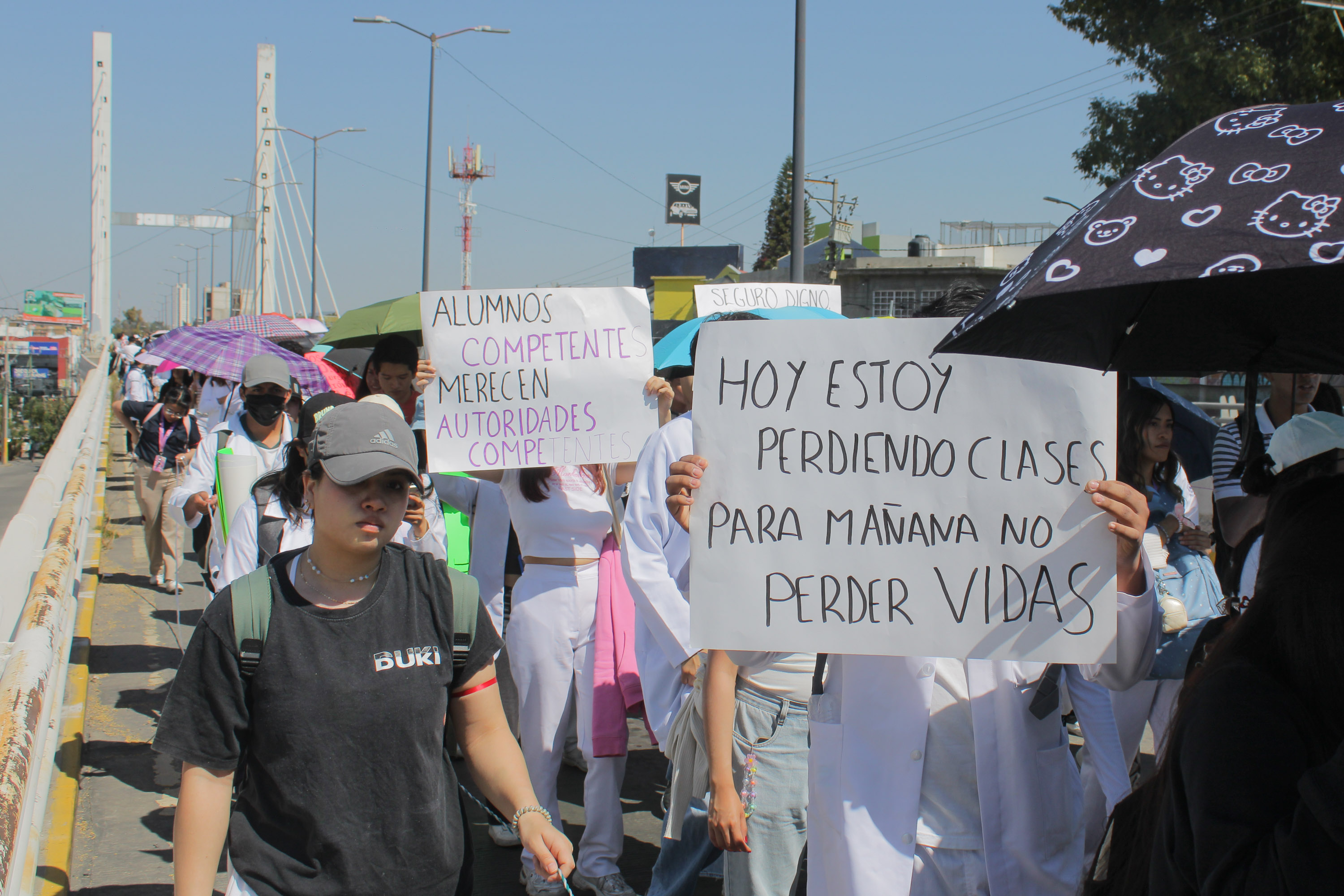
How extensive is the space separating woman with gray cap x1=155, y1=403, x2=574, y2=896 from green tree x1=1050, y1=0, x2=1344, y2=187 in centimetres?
1704

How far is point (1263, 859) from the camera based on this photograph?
1284mm

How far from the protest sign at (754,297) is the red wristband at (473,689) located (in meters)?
4.81

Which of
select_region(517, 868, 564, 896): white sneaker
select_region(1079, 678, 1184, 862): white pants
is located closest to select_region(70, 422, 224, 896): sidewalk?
select_region(517, 868, 564, 896): white sneaker

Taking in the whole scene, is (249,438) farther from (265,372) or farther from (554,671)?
(554,671)

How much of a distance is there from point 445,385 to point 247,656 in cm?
225

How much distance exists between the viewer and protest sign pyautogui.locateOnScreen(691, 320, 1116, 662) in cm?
203

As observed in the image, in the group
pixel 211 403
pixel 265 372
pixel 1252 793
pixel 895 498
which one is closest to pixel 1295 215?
pixel 1252 793

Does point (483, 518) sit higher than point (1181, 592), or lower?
higher

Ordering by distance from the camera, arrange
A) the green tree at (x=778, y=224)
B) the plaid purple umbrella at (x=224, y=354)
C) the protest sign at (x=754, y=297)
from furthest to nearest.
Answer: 1. the green tree at (x=778, y=224)
2. the plaid purple umbrella at (x=224, y=354)
3. the protest sign at (x=754, y=297)

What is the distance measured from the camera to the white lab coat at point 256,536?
3.86 meters

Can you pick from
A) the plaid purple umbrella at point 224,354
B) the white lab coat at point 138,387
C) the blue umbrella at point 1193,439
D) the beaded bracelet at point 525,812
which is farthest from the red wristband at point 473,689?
the white lab coat at point 138,387

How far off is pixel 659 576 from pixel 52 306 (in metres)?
116

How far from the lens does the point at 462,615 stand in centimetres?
231

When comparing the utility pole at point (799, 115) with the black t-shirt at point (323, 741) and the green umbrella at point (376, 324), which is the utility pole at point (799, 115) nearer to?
the green umbrella at point (376, 324)
